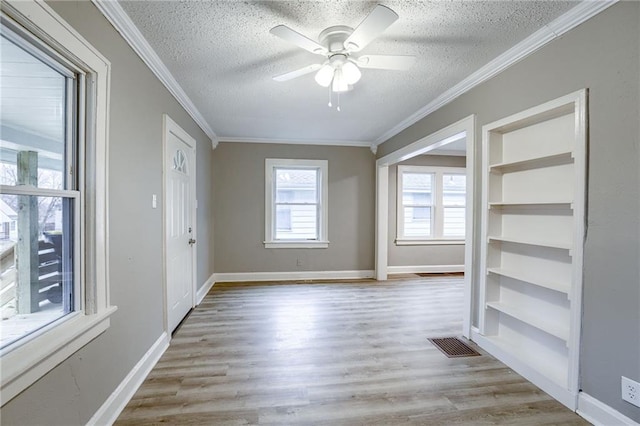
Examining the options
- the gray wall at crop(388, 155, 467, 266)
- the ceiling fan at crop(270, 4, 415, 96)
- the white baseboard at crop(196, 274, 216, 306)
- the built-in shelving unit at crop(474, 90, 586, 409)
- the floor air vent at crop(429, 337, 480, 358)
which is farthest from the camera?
the gray wall at crop(388, 155, 467, 266)

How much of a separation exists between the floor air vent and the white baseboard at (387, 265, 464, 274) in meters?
2.79

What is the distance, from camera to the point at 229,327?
9.98 ft

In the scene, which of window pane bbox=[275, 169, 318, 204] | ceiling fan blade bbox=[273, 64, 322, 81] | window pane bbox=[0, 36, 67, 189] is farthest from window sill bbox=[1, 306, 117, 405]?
window pane bbox=[275, 169, 318, 204]

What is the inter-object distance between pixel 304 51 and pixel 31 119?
1.71 m

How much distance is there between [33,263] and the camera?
129 centimetres

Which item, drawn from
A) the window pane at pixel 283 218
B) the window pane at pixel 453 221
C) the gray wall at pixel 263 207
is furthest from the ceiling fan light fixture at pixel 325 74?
the window pane at pixel 453 221

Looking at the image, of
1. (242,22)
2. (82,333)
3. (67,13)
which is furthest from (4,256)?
(242,22)

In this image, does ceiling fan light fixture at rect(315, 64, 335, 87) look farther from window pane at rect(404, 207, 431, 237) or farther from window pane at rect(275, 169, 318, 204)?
window pane at rect(404, 207, 431, 237)

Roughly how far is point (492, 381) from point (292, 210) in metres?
3.82

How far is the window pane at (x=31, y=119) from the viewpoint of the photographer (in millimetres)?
1121

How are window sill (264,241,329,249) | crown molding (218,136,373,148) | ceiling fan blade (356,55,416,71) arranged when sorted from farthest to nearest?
window sill (264,241,329,249) → crown molding (218,136,373,148) → ceiling fan blade (356,55,416,71)

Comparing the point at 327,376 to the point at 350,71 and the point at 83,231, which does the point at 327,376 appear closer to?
the point at 83,231

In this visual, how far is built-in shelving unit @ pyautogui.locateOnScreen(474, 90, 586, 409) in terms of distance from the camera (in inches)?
72.2

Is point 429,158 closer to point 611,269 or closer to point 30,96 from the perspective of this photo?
point 611,269
